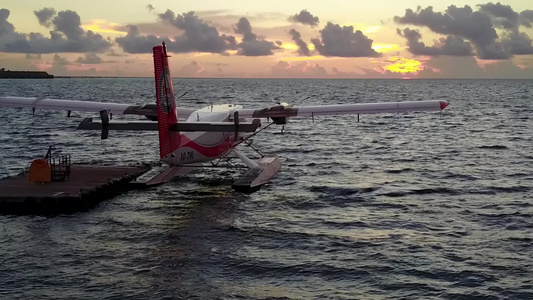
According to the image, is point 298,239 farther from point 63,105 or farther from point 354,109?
point 63,105

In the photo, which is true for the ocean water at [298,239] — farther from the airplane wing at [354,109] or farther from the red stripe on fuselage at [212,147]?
the airplane wing at [354,109]

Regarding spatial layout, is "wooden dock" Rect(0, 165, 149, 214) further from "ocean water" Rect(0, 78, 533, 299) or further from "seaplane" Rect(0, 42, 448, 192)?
"seaplane" Rect(0, 42, 448, 192)

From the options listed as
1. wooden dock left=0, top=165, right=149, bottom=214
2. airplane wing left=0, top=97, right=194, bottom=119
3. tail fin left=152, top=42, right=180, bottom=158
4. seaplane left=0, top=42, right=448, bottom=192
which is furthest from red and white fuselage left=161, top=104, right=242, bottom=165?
airplane wing left=0, top=97, right=194, bottom=119

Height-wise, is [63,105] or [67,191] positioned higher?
[63,105]

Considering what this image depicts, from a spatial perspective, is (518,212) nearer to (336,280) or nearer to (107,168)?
(336,280)

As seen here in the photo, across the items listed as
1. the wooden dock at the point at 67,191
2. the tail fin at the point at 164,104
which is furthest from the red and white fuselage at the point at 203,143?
the wooden dock at the point at 67,191

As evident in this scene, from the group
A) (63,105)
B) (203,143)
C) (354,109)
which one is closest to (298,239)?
(203,143)
